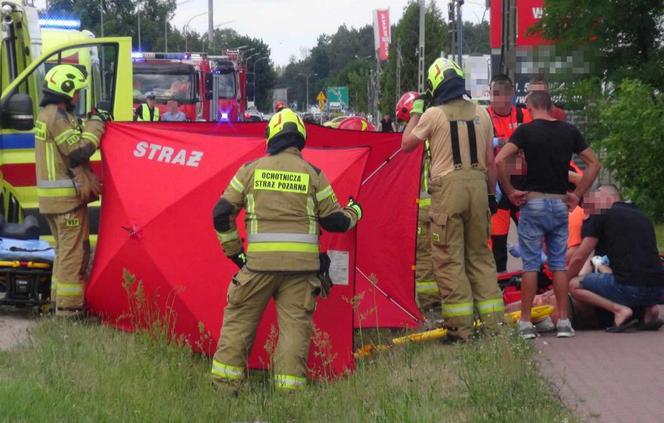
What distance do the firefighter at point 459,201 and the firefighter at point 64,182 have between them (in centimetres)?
289

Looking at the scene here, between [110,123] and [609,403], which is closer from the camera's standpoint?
[609,403]

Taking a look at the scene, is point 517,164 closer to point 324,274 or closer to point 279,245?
point 324,274

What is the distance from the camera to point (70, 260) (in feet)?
31.7

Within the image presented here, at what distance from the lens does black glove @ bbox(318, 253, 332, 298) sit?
7.74m

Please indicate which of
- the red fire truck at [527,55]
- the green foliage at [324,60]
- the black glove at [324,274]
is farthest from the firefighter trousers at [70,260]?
the green foliage at [324,60]

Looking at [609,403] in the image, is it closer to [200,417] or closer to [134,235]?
[200,417]

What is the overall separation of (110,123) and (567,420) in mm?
4794

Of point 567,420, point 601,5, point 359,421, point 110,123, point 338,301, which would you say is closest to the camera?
point 567,420

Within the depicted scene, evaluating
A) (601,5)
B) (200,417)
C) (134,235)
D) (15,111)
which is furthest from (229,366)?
(601,5)

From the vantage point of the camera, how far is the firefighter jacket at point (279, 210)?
7.57 metres

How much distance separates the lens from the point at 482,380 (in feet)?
22.5

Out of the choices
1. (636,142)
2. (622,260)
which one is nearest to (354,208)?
(622,260)

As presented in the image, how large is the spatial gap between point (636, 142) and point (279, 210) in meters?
9.92

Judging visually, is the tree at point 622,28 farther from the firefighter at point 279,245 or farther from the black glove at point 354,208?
the firefighter at point 279,245
